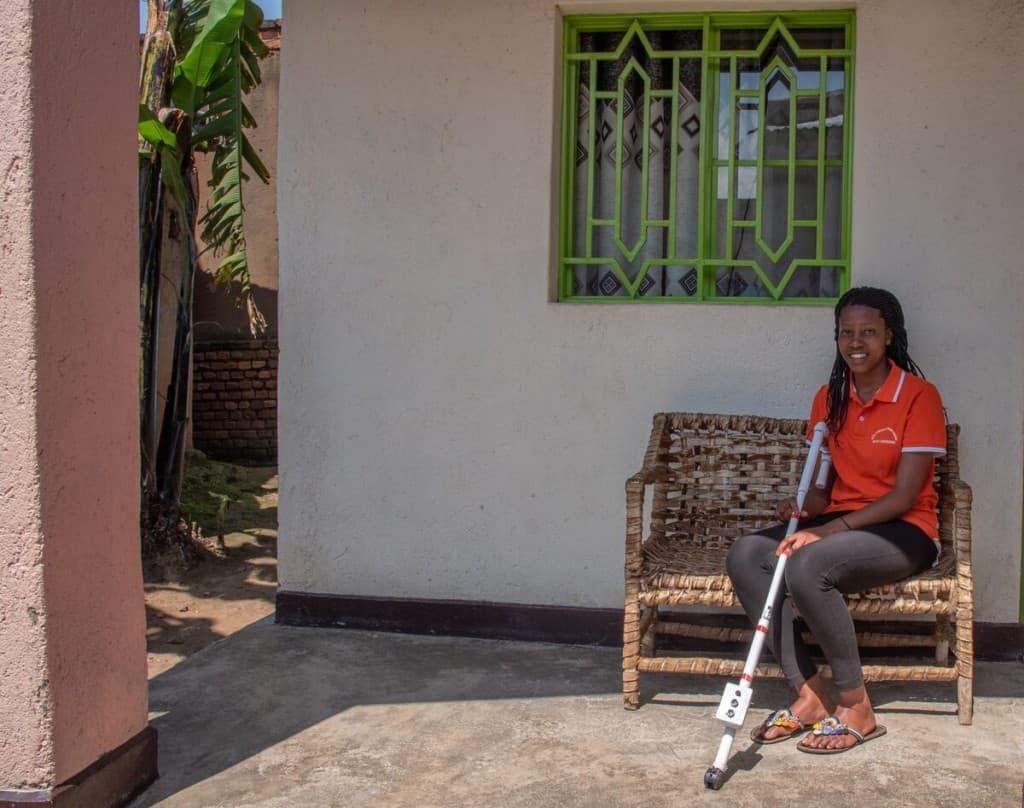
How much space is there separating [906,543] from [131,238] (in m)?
2.68

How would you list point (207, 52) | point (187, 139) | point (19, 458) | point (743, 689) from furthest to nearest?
point (187, 139), point (207, 52), point (743, 689), point (19, 458)

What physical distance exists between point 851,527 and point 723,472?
32.2 inches

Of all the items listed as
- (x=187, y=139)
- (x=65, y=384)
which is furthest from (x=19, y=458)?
(x=187, y=139)

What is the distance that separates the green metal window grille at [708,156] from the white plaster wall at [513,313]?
143mm

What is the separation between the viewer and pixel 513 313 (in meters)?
4.90

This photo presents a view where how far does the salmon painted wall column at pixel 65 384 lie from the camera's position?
113 inches

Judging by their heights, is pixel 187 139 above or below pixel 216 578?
above

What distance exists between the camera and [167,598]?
6.65 m

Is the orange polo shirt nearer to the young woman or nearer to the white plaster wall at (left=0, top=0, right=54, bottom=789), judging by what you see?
the young woman

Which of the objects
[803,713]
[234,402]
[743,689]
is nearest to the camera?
[743,689]

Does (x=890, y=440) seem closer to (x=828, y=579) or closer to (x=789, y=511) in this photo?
(x=789, y=511)

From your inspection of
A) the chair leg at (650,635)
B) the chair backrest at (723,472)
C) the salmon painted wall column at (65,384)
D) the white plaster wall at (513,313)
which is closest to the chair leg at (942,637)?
the white plaster wall at (513,313)

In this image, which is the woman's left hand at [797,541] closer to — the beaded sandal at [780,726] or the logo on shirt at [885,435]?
the logo on shirt at [885,435]

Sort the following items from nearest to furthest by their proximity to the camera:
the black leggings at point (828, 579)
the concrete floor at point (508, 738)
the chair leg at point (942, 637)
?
the concrete floor at point (508, 738), the black leggings at point (828, 579), the chair leg at point (942, 637)
